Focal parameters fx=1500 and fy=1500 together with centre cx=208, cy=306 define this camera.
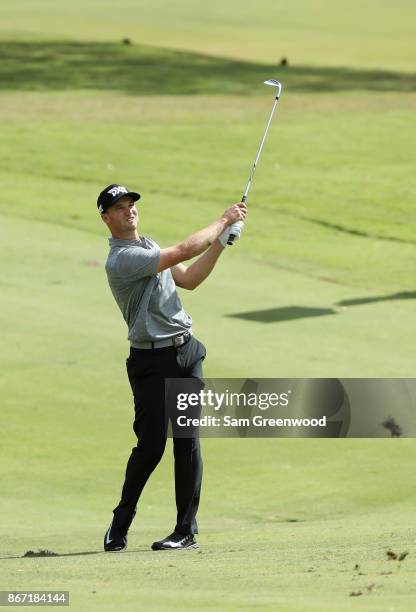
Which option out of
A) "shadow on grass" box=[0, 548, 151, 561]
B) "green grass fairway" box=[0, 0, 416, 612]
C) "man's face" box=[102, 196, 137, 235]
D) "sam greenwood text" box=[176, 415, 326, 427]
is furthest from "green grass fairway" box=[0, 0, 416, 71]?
"shadow on grass" box=[0, 548, 151, 561]

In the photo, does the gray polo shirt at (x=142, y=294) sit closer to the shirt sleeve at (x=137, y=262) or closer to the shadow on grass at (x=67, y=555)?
the shirt sleeve at (x=137, y=262)

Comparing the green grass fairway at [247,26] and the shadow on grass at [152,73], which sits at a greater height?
the green grass fairway at [247,26]

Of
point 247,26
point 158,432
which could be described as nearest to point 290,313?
point 158,432

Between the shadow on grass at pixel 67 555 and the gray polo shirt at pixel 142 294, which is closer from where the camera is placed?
the shadow on grass at pixel 67 555

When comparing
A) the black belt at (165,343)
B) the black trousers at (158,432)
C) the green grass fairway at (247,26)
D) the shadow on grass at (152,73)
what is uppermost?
the green grass fairway at (247,26)

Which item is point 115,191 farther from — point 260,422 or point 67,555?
point 260,422

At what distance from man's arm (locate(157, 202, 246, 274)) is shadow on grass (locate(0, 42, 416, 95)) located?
27204mm

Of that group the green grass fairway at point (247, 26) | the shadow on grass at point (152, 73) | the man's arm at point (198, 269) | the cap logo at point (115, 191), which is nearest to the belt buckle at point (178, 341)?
the man's arm at point (198, 269)

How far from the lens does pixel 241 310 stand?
15.6 metres

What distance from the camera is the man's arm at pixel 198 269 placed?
7363 millimetres

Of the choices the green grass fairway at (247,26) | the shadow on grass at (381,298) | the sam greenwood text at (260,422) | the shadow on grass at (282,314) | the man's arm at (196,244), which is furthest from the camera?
the green grass fairway at (247,26)

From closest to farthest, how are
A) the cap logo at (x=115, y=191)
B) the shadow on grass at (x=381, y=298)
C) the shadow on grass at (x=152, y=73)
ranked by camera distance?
the cap logo at (x=115, y=191)
the shadow on grass at (x=381, y=298)
the shadow on grass at (x=152, y=73)

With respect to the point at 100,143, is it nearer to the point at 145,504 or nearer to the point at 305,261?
the point at 305,261

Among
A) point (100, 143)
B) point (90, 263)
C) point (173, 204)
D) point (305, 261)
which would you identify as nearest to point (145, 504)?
point (90, 263)
